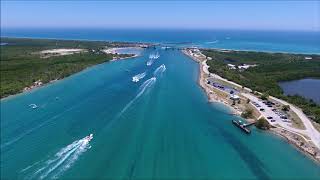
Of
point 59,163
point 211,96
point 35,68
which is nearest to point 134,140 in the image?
point 59,163

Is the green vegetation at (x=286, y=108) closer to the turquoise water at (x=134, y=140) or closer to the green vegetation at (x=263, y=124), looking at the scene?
the green vegetation at (x=263, y=124)

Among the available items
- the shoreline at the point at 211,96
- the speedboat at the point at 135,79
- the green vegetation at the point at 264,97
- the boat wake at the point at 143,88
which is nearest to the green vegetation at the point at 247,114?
the shoreline at the point at 211,96

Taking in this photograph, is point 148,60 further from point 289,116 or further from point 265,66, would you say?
point 289,116

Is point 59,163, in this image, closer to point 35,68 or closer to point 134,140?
point 134,140

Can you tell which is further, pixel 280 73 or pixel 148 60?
pixel 148 60

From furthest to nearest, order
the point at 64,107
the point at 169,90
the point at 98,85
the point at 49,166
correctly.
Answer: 1. the point at 98,85
2. the point at 169,90
3. the point at 64,107
4. the point at 49,166

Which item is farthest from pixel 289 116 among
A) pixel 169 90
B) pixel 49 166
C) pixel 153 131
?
pixel 49 166

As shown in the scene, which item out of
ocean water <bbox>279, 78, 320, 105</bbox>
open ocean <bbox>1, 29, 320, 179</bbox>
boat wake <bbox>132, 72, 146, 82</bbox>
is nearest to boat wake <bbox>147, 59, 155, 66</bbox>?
boat wake <bbox>132, 72, 146, 82</bbox>
